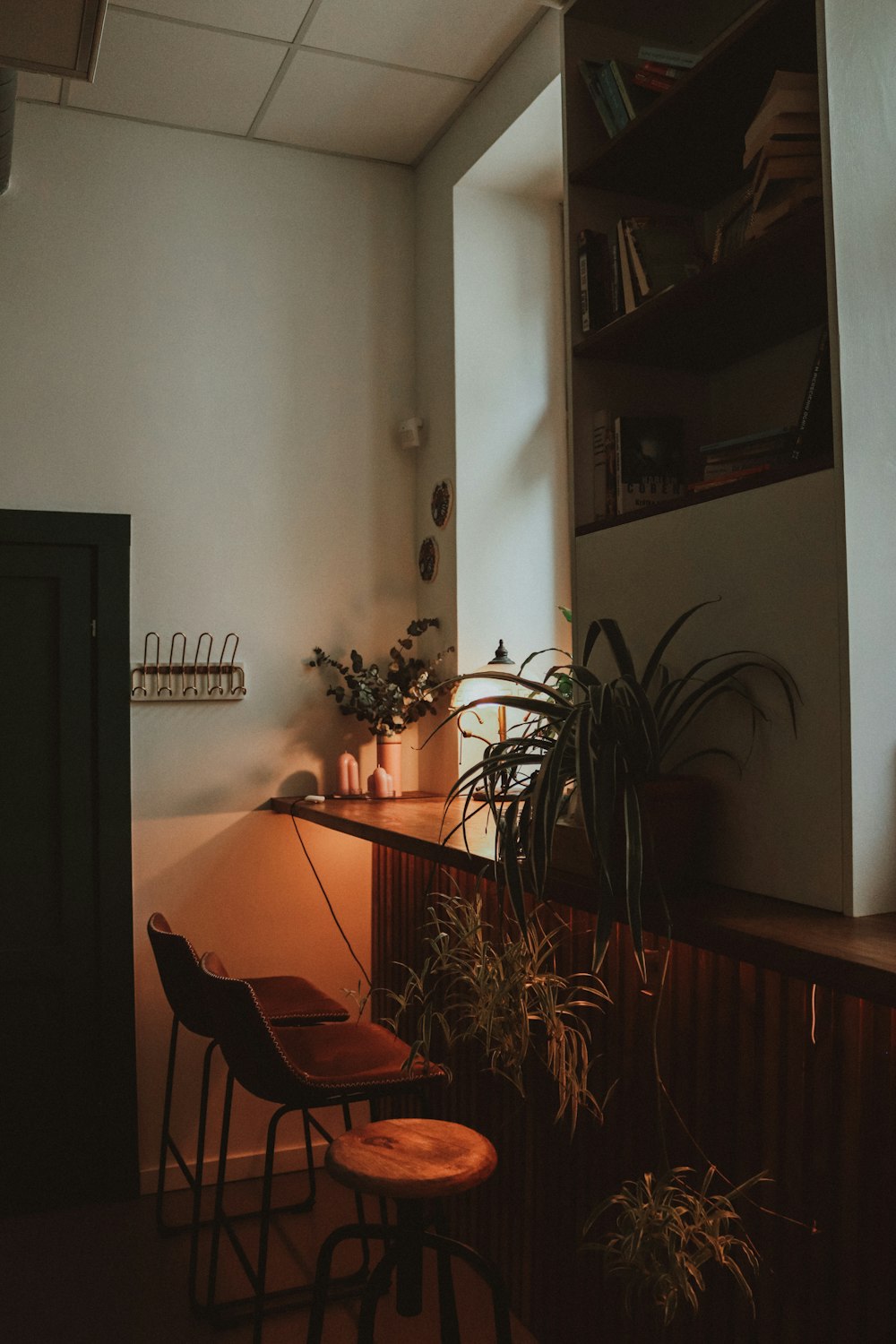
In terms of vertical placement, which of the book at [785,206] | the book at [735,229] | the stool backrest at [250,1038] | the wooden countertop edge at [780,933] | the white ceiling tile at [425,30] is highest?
the white ceiling tile at [425,30]

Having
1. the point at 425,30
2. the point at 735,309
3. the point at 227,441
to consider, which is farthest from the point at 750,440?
the point at 227,441

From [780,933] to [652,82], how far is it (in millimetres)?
1827

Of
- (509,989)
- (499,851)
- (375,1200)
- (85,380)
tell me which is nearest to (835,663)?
(499,851)

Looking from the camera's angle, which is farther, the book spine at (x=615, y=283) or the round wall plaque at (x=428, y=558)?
the round wall plaque at (x=428, y=558)

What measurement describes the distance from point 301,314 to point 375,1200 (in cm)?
303

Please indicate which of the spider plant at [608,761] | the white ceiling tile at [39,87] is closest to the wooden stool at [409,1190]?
the spider plant at [608,761]

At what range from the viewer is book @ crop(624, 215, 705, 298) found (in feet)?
7.76

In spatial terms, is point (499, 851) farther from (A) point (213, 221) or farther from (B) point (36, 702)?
(A) point (213, 221)

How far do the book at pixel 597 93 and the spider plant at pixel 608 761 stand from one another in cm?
118

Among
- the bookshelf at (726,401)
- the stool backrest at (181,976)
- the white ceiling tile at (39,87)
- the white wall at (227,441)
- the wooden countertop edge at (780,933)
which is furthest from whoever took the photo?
the white wall at (227,441)

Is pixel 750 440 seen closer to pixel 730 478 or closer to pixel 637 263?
pixel 730 478

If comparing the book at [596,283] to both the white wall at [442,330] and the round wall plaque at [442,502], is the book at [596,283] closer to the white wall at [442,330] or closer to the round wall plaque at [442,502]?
the white wall at [442,330]

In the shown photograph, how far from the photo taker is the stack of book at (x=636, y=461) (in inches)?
95.6

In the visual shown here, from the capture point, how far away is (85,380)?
144 inches
